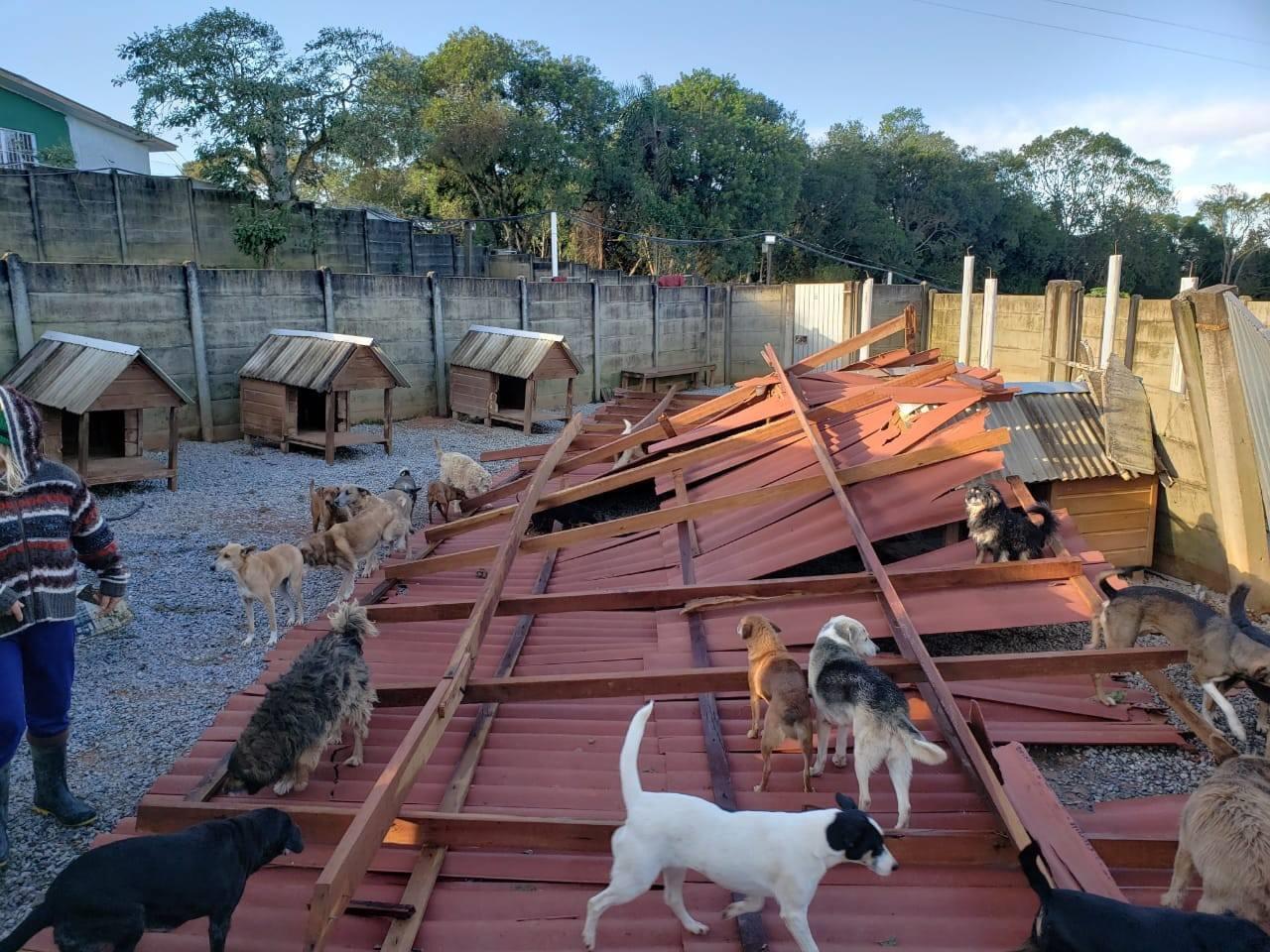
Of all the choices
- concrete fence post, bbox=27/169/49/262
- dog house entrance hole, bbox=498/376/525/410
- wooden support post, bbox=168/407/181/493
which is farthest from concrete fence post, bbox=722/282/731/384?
concrete fence post, bbox=27/169/49/262

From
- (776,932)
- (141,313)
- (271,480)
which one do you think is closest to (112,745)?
(776,932)

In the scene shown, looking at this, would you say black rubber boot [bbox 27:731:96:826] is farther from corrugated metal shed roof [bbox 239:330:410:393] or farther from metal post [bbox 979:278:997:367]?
metal post [bbox 979:278:997:367]

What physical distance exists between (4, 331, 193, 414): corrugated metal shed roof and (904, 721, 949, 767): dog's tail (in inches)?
485

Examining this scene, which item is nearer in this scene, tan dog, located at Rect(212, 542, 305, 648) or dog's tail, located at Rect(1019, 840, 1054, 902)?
dog's tail, located at Rect(1019, 840, 1054, 902)

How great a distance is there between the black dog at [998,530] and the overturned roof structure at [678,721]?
0.23m

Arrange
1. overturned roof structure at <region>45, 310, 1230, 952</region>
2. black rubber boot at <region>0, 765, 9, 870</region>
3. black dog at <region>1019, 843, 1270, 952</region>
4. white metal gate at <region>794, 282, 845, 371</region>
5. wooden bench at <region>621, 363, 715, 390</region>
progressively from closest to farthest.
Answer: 1. black dog at <region>1019, 843, 1270, 952</region>
2. overturned roof structure at <region>45, 310, 1230, 952</region>
3. black rubber boot at <region>0, 765, 9, 870</region>
4. wooden bench at <region>621, 363, 715, 390</region>
5. white metal gate at <region>794, 282, 845, 371</region>

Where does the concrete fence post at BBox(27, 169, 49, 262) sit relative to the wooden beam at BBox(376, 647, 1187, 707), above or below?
above

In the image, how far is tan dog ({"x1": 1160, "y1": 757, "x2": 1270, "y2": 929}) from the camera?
10.5 ft

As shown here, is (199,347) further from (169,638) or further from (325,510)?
(169,638)

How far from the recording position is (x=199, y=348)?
16.5 m

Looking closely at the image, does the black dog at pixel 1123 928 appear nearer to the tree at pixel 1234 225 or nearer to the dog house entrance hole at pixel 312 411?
the dog house entrance hole at pixel 312 411

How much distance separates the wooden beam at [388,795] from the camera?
97.7 inches

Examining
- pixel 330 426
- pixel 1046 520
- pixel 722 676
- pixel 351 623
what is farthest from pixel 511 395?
pixel 722 676

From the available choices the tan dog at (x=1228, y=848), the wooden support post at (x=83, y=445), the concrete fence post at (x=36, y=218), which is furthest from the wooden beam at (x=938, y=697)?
the concrete fence post at (x=36, y=218)
